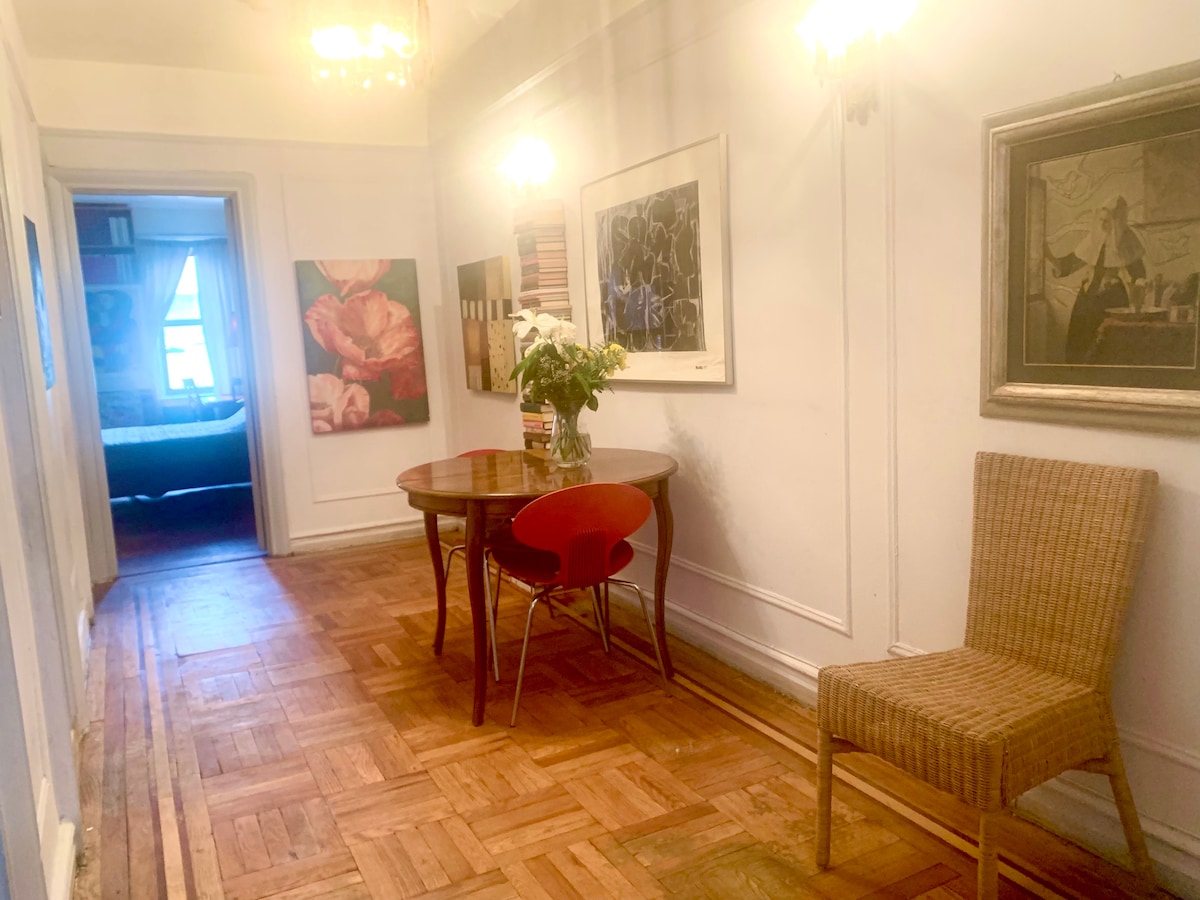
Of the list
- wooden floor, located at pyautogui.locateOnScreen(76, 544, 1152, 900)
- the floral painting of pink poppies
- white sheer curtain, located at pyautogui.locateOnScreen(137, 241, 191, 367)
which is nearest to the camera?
wooden floor, located at pyautogui.locateOnScreen(76, 544, 1152, 900)

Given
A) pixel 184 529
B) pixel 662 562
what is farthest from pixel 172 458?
pixel 662 562

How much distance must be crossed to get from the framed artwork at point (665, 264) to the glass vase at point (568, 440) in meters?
0.47

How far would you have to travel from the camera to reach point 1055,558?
2035mm

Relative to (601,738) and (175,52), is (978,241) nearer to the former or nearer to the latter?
(601,738)

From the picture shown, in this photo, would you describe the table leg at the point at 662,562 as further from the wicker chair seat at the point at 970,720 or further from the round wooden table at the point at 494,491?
the wicker chair seat at the point at 970,720

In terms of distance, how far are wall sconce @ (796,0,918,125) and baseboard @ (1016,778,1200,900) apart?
74.0 inches

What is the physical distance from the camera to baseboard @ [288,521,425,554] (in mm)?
5746

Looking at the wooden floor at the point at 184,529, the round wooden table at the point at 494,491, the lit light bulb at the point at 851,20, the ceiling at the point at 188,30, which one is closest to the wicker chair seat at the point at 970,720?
the round wooden table at the point at 494,491

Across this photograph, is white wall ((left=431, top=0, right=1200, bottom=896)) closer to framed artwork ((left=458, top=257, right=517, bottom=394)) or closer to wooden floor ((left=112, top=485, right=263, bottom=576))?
framed artwork ((left=458, top=257, right=517, bottom=394))

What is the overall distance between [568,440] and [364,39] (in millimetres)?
1526

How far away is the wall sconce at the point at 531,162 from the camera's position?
4.36m

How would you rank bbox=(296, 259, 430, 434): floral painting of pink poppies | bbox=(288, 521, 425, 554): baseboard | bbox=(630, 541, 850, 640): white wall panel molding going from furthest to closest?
bbox=(288, 521, 425, 554): baseboard < bbox=(296, 259, 430, 434): floral painting of pink poppies < bbox=(630, 541, 850, 640): white wall panel molding

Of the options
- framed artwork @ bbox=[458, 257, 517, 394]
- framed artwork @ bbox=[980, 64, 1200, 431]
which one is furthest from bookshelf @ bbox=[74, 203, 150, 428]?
framed artwork @ bbox=[980, 64, 1200, 431]

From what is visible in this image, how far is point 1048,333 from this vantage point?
6.86 feet
